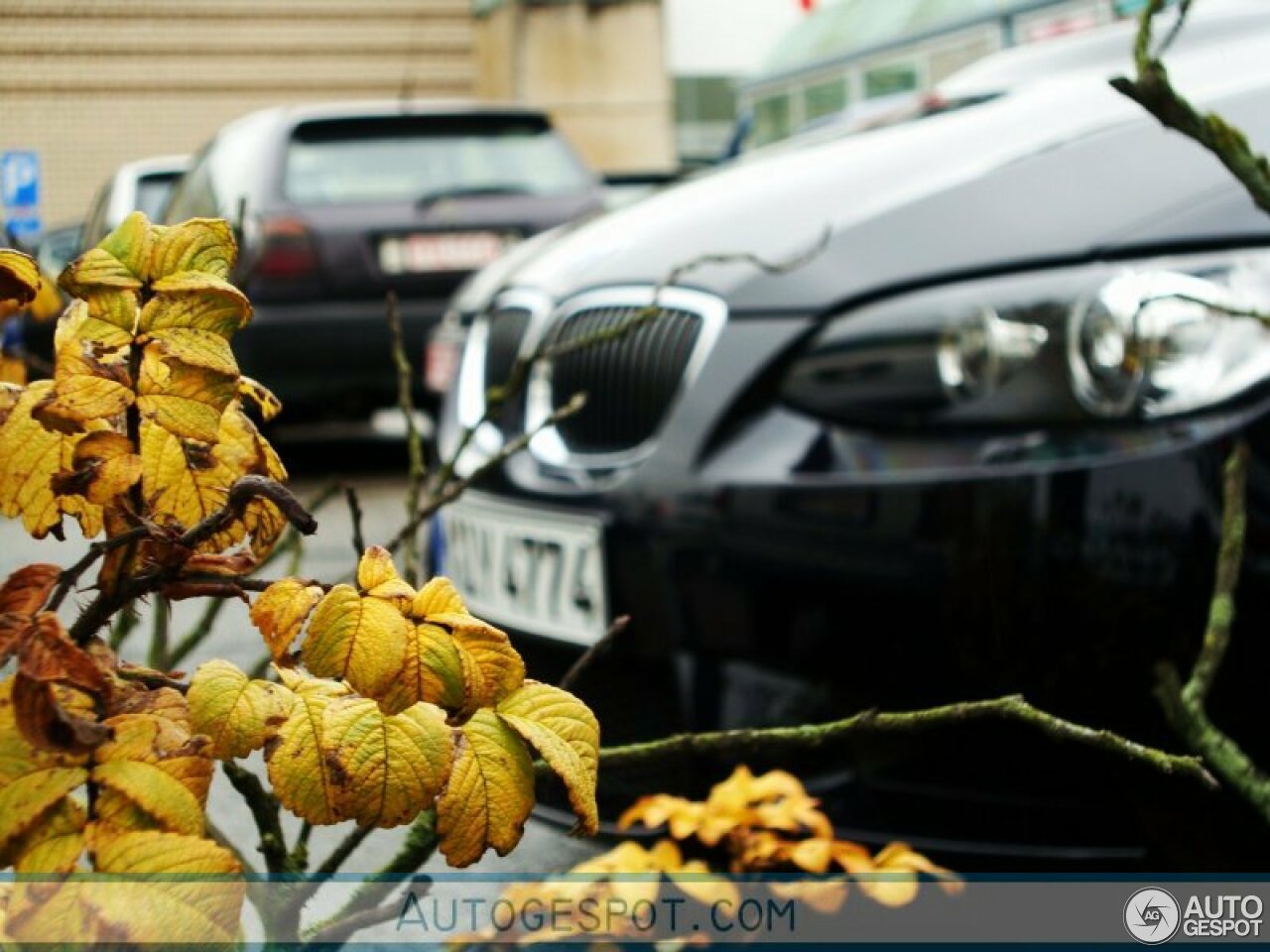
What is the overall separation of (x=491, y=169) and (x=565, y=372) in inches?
181

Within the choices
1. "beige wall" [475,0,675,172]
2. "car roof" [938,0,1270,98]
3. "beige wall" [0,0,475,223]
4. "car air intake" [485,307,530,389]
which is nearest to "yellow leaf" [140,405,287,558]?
"car air intake" [485,307,530,389]

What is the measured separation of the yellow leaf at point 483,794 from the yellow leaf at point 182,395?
0.55ft

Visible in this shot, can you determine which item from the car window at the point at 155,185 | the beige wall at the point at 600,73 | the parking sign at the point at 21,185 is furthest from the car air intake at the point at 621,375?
the beige wall at the point at 600,73

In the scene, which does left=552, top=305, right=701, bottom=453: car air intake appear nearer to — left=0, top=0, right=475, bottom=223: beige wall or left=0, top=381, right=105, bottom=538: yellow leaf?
left=0, top=381, right=105, bottom=538: yellow leaf

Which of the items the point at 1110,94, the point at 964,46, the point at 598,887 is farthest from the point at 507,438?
the point at 964,46

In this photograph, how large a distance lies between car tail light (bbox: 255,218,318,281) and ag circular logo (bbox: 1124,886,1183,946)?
5587 millimetres

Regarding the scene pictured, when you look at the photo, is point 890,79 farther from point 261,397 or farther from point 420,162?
point 261,397

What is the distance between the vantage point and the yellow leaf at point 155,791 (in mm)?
655

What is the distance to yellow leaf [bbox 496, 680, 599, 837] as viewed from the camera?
2.36 feet

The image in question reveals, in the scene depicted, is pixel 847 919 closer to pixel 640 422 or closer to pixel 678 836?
pixel 678 836

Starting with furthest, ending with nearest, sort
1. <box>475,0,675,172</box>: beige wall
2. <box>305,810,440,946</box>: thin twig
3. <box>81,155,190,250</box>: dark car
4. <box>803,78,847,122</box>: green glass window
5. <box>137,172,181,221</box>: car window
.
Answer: <box>475,0,675,172</box>: beige wall, <box>803,78,847,122</box>: green glass window, <box>137,172,181,221</box>: car window, <box>81,155,190,250</box>: dark car, <box>305,810,440,946</box>: thin twig

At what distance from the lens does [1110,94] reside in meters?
2.82

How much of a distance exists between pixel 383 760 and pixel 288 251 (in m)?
6.29

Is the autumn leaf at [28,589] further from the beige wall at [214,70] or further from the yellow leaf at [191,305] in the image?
A: the beige wall at [214,70]
